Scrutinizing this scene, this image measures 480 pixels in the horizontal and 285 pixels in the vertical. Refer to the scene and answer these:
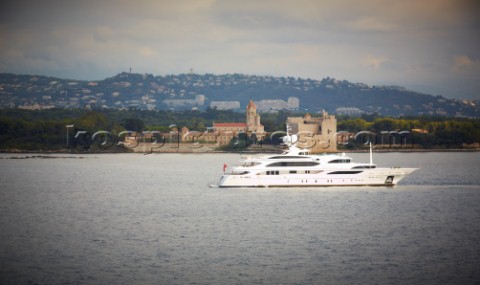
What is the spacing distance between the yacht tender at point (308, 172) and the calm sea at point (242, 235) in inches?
32.6

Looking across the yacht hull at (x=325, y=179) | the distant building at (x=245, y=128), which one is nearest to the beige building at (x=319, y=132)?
the distant building at (x=245, y=128)

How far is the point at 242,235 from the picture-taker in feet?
104

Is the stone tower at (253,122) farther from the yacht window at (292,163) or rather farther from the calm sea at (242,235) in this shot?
the yacht window at (292,163)

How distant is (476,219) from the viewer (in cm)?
3597

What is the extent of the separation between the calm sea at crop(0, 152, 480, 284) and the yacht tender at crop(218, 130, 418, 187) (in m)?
0.83

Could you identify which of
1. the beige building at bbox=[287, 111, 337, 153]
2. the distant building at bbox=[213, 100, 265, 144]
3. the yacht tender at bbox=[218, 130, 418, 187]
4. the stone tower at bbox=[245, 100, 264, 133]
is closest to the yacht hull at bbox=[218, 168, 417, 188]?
the yacht tender at bbox=[218, 130, 418, 187]

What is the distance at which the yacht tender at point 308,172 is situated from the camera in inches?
1884

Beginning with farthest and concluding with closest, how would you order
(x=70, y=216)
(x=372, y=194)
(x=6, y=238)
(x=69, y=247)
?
(x=372, y=194) → (x=70, y=216) → (x=6, y=238) → (x=69, y=247)

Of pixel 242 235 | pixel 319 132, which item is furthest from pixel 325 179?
pixel 319 132

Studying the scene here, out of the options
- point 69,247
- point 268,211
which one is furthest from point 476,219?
point 69,247

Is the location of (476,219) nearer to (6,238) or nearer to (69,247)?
(69,247)

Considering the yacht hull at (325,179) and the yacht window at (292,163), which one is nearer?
the yacht window at (292,163)

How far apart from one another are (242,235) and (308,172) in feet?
55.8

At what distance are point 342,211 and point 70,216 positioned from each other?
13.8 meters
